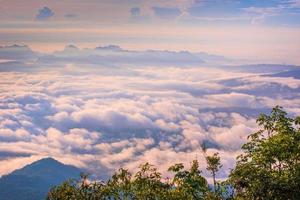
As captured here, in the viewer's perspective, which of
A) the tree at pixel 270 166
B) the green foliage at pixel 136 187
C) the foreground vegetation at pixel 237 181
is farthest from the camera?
the green foliage at pixel 136 187

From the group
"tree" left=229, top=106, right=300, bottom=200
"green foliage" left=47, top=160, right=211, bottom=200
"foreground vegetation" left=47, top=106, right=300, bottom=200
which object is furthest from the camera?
"green foliage" left=47, top=160, right=211, bottom=200

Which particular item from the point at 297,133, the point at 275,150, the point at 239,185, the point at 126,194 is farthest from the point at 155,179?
the point at 297,133

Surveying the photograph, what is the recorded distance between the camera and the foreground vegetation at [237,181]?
153 feet

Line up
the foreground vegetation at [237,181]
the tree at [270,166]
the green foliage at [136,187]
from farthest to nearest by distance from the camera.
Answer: the green foliage at [136,187] < the foreground vegetation at [237,181] < the tree at [270,166]

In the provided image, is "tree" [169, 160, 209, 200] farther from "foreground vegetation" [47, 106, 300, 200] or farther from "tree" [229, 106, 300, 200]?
"tree" [229, 106, 300, 200]

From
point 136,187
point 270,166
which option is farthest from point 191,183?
point 270,166

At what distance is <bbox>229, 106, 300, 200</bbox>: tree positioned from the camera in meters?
46.4

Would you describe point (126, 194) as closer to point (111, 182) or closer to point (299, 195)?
point (111, 182)

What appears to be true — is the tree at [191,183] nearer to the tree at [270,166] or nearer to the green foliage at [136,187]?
the green foliage at [136,187]

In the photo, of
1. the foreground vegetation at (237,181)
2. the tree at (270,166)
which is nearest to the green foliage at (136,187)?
the foreground vegetation at (237,181)

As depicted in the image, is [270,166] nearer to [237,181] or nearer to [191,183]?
[237,181]

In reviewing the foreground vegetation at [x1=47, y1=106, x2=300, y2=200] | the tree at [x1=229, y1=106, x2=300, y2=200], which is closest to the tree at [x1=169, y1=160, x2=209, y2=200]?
the foreground vegetation at [x1=47, y1=106, x2=300, y2=200]

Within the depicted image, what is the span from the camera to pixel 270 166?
52.2 m

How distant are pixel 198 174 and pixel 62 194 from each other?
15.4 metres
